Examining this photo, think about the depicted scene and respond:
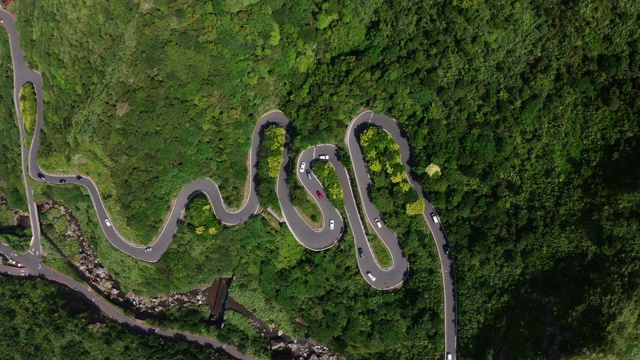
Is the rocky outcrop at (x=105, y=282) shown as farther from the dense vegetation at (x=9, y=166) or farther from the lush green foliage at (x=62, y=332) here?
the dense vegetation at (x=9, y=166)

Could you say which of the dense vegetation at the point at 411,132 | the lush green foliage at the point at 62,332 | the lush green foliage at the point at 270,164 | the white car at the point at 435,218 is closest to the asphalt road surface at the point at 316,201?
the white car at the point at 435,218

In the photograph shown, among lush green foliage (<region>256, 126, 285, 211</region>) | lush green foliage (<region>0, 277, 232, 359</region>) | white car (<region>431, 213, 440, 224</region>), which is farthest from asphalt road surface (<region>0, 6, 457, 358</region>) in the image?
lush green foliage (<region>0, 277, 232, 359</region>)

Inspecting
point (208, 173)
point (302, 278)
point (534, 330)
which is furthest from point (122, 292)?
point (534, 330)

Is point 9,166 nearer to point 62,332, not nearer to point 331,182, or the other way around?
point 62,332

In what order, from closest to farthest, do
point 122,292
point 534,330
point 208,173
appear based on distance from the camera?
1. point 534,330
2. point 208,173
3. point 122,292

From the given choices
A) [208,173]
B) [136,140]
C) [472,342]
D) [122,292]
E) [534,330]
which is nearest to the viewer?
[534,330]

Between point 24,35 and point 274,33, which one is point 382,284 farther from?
point 24,35

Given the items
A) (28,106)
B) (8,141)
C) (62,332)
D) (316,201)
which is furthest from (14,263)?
(316,201)
